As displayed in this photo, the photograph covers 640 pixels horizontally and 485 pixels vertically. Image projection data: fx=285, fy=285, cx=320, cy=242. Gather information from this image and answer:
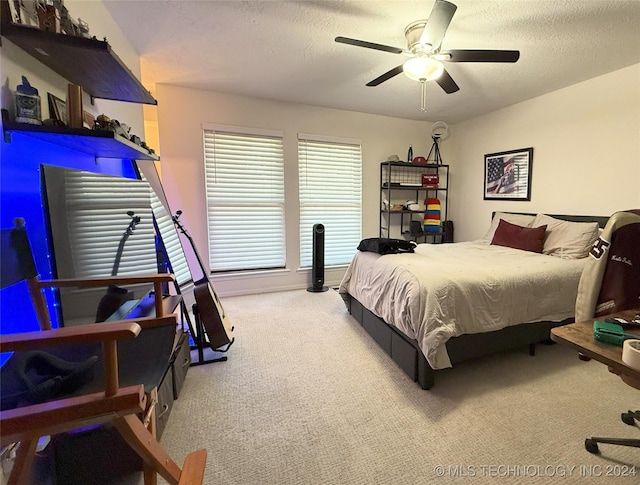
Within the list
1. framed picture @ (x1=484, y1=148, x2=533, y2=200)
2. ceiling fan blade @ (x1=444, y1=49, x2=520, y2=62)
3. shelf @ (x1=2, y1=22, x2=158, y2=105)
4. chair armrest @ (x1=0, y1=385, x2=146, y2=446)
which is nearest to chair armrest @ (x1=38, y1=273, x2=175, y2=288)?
chair armrest @ (x1=0, y1=385, x2=146, y2=446)

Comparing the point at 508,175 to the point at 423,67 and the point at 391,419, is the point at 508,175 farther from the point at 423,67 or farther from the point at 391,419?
the point at 391,419

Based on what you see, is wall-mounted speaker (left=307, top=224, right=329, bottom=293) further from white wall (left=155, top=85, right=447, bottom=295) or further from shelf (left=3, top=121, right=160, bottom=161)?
shelf (left=3, top=121, right=160, bottom=161)

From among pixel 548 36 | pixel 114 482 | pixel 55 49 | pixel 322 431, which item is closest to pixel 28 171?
pixel 55 49

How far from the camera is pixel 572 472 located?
4.39 feet

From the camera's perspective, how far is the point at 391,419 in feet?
5.51

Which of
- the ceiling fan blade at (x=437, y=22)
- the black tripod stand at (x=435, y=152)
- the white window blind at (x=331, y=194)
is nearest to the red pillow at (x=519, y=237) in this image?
the black tripod stand at (x=435, y=152)

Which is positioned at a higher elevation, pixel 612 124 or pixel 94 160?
pixel 612 124

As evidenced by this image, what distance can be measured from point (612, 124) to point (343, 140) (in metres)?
3.00

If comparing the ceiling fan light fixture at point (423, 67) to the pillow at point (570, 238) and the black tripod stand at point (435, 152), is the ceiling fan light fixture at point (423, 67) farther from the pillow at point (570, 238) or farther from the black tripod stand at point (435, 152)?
the black tripod stand at point (435, 152)

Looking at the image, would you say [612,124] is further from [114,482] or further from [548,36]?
[114,482]

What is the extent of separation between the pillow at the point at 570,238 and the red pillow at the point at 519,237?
0.08 metres

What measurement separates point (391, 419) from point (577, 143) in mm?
3713

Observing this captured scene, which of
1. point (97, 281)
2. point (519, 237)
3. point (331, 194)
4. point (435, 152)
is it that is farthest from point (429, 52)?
point (435, 152)

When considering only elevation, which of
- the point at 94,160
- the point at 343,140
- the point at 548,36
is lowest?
the point at 94,160
